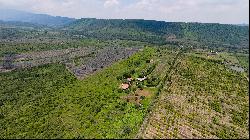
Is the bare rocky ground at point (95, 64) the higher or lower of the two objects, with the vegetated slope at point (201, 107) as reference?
lower

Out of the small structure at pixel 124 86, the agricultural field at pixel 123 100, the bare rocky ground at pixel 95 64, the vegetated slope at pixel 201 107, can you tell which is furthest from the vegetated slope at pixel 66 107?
the bare rocky ground at pixel 95 64

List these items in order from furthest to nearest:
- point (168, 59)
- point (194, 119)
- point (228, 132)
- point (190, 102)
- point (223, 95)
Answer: point (168, 59)
point (223, 95)
point (190, 102)
point (194, 119)
point (228, 132)

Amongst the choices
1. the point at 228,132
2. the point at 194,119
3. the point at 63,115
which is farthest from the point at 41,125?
the point at 228,132

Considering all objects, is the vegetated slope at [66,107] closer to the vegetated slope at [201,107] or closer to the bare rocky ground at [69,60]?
the vegetated slope at [201,107]

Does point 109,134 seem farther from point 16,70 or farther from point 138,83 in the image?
point 16,70

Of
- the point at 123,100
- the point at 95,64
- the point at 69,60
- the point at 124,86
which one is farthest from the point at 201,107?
the point at 69,60

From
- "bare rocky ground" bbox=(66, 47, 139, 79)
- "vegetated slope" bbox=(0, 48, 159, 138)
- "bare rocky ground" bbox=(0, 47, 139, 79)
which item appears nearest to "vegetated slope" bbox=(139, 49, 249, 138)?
"vegetated slope" bbox=(0, 48, 159, 138)

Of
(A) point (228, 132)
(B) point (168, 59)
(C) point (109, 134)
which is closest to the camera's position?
(C) point (109, 134)
